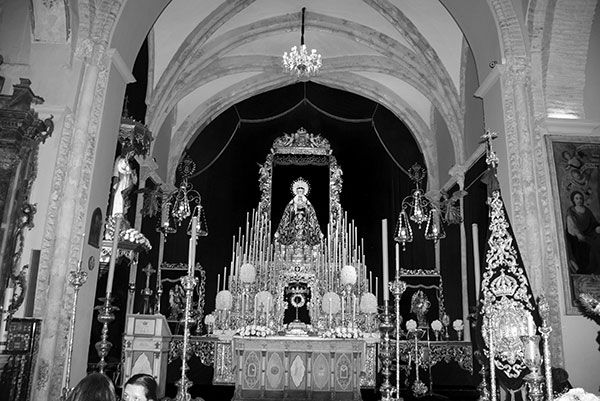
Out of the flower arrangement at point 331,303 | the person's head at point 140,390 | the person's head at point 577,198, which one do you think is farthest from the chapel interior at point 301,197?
the person's head at point 140,390

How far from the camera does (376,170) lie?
44.2 ft

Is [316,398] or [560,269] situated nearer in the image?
[560,269]

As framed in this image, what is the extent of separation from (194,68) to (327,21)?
3232 millimetres

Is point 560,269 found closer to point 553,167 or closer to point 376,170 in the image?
point 553,167

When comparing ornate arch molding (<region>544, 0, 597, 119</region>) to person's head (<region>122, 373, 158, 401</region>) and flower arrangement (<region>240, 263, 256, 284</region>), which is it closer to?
person's head (<region>122, 373, 158, 401</region>)

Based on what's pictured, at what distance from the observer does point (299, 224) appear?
42.0 ft

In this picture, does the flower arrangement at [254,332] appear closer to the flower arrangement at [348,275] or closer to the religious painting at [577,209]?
the flower arrangement at [348,275]

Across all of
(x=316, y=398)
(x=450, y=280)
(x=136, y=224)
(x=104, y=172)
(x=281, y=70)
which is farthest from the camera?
(x=281, y=70)

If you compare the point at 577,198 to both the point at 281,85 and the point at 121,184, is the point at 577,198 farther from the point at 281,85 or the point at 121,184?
the point at 281,85

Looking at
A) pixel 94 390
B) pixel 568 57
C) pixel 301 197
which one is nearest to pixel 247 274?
pixel 301 197

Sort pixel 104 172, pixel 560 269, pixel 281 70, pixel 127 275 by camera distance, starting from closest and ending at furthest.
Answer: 1. pixel 560 269
2. pixel 104 172
3. pixel 127 275
4. pixel 281 70

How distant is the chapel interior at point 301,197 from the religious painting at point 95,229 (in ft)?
0.12

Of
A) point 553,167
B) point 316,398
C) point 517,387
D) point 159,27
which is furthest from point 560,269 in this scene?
point 159,27

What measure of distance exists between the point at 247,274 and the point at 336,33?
5.91 metres
